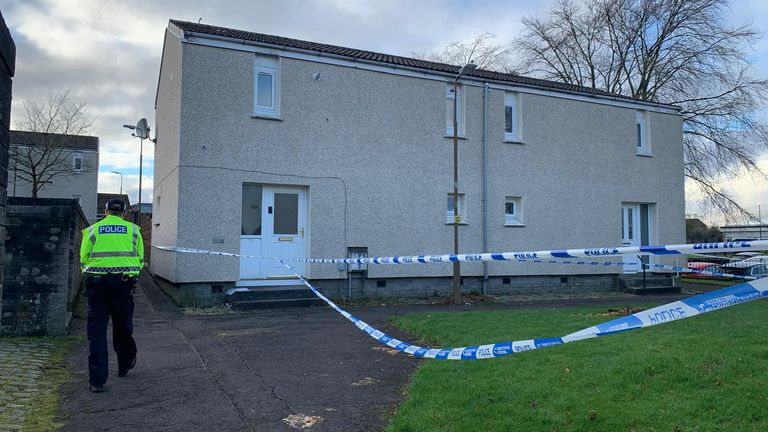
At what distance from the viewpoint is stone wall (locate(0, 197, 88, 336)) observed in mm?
7719

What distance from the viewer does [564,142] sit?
1636 cm

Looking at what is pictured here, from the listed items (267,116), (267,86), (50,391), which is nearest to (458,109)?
(267,86)

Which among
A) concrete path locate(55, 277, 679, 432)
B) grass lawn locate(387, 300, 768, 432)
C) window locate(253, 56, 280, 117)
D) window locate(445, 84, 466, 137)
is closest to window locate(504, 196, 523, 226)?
window locate(445, 84, 466, 137)

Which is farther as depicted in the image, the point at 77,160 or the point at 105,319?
the point at 77,160

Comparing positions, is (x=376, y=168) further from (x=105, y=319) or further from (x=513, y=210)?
(x=105, y=319)

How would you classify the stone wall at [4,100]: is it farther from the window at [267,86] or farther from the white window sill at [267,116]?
the window at [267,86]

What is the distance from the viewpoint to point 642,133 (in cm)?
1809

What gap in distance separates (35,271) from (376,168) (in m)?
7.67

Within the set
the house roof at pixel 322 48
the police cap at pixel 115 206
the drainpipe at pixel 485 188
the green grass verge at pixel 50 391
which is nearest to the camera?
the green grass verge at pixel 50 391

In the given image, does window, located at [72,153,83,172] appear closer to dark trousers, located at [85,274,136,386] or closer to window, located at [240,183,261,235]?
window, located at [240,183,261,235]

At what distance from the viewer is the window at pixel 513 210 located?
15.6m

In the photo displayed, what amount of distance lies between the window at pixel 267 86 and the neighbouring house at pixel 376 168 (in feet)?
0.10

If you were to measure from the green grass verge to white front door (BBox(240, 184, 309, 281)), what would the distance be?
4977mm

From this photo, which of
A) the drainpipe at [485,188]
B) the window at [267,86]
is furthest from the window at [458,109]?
the window at [267,86]
